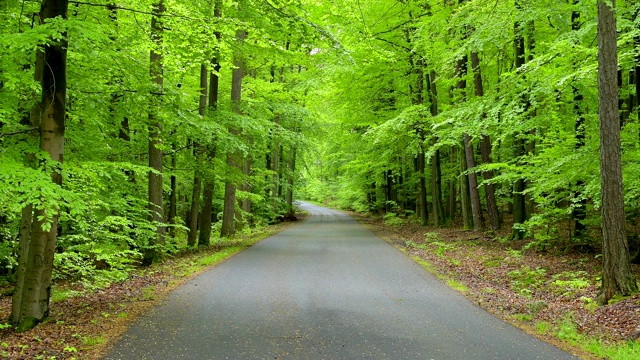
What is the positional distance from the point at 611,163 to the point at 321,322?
5.55 metres

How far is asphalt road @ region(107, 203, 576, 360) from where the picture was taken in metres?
5.41

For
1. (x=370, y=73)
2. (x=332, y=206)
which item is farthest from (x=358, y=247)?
(x=332, y=206)

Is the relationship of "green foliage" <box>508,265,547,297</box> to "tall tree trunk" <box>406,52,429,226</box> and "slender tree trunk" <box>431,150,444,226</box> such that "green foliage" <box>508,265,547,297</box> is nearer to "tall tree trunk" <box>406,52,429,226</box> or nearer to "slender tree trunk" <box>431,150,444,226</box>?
"tall tree trunk" <box>406,52,429,226</box>

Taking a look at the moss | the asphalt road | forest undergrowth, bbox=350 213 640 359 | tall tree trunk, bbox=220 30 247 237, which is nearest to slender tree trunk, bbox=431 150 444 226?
forest undergrowth, bbox=350 213 640 359

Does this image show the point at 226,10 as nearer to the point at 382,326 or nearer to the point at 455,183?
the point at 382,326

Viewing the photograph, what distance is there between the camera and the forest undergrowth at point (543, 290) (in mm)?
6027

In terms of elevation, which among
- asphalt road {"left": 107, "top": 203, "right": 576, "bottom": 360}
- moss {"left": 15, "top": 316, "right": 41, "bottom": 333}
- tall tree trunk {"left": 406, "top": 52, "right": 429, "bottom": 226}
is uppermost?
tall tree trunk {"left": 406, "top": 52, "right": 429, "bottom": 226}

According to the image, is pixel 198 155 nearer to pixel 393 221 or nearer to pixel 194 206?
pixel 194 206

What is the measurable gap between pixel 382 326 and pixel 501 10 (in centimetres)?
911

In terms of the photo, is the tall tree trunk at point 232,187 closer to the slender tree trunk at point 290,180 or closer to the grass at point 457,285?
the grass at point 457,285

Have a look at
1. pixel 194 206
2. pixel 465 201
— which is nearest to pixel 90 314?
pixel 194 206

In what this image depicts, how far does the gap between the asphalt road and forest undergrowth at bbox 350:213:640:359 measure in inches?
19.5

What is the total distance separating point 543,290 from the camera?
8.97m

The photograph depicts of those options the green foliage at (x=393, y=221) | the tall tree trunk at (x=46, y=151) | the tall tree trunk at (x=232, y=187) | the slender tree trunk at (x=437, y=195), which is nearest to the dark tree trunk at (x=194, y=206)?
the tall tree trunk at (x=232, y=187)
